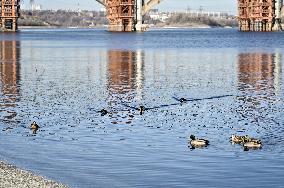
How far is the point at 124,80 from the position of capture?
59.1 metres

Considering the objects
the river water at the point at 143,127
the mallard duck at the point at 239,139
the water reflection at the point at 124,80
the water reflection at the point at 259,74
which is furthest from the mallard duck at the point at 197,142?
the water reflection at the point at 259,74

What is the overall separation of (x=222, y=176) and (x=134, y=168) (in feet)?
10.1

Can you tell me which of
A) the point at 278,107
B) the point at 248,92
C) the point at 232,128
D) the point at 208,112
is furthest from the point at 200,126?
the point at 248,92

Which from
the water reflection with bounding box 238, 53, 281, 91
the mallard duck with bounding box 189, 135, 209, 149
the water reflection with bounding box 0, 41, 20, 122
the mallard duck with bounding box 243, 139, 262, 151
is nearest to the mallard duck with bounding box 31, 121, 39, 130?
the water reflection with bounding box 0, 41, 20, 122

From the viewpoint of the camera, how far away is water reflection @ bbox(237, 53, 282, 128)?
36.9 metres

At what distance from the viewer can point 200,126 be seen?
32.8 m

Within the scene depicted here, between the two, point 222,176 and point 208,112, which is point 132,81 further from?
point 222,176

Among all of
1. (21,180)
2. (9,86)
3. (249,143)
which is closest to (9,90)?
(9,86)

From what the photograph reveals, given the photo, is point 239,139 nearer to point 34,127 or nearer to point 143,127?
point 143,127

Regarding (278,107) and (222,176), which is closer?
(222,176)

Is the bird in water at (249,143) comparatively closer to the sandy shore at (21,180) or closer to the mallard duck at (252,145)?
the mallard duck at (252,145)

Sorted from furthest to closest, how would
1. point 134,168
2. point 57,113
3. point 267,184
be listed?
point 57,113 → point 134,168 → point 267,184

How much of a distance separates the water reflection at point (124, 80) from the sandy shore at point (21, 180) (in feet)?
40.3

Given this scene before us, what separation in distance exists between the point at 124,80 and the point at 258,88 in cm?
1271
